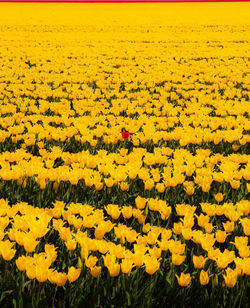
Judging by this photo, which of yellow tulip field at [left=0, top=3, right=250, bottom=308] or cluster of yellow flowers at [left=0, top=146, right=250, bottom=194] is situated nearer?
yellow tulip field at [left=0, top=3, right=250, bottom=308]

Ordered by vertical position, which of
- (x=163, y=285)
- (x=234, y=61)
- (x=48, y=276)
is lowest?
(x=163, y=285)

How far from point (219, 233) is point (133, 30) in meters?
24.3

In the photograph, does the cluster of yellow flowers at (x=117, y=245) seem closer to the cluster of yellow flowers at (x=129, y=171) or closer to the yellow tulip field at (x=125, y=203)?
the yellow tulip field at (x=125, y=203)

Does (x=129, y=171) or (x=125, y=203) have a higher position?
(x=129, y=171)

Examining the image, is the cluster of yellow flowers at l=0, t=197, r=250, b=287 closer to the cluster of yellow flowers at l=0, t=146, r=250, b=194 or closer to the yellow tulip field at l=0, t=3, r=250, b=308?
the yellow tulip field at l=0, t=3, r=250, b=308

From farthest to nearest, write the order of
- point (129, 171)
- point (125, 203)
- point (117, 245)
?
point (129, 171) < point (125, 203) < point (117, 245)

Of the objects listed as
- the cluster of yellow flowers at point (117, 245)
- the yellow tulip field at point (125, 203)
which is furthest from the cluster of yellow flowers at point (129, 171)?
the cluster of yellow flowers at point (117, 245)

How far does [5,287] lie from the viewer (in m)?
2.02

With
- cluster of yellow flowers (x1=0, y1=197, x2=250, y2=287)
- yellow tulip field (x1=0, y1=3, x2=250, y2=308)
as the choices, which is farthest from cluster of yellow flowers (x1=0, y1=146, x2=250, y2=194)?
cluster of yellow flowers (x1=0, y1=197, x2=250, y2=287)

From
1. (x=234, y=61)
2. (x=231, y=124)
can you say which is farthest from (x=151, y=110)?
(x=234, y=61)

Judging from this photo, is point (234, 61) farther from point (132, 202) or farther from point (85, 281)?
point (85, 281)

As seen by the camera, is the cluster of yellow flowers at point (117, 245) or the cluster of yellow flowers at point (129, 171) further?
the cluster of yellow flowers at point (129, 171)

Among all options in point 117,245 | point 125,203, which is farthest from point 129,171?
point 117,245

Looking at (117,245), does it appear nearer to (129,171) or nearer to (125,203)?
(125,203)
